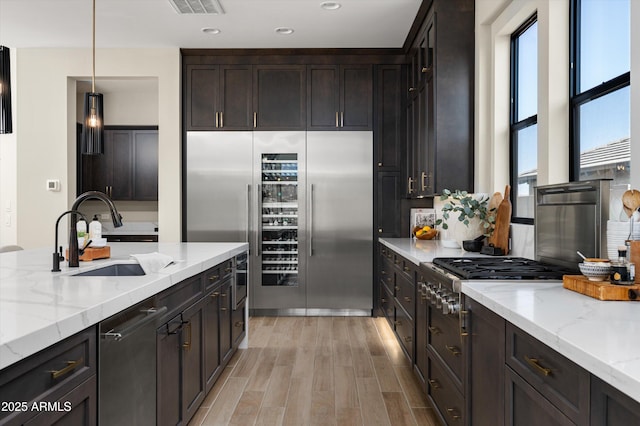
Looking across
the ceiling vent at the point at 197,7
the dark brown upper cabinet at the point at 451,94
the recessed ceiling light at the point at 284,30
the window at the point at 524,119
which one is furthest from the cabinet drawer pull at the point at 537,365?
the recessed ceiling light at the point at 284,30

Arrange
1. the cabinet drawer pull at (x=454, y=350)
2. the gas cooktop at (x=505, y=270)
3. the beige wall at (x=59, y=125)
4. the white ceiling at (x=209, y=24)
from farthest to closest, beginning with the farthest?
1. the beige wall at (x=59, y=125)
2. the white ceiling at (x=209, y=24)
3. the cabinet drawer pull at (x=454, y=350)
4. the gas cooktop at (x=505, y=270)

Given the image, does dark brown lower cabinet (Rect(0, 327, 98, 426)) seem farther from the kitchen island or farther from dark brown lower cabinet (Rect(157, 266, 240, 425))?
the kitchen island

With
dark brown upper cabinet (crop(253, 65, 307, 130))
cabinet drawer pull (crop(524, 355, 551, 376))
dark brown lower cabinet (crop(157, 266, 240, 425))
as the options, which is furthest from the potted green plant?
dark brown upper cabinet (crop(253, 65, 307, 130))

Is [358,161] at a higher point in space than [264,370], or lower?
higher

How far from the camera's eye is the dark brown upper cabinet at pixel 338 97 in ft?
Answer: 17.5

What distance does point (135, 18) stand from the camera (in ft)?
14.6

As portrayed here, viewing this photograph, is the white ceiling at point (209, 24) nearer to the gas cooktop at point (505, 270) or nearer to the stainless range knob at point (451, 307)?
the gas cooktop at point (505, 270)

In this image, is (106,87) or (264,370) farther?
(106,87)

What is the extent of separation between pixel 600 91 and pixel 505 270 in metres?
1.03

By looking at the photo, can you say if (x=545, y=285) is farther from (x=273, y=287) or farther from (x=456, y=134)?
(x=273, y=287)

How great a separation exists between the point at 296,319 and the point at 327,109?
2.36 meters

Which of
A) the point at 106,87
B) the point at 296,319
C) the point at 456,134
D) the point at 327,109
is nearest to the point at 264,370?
the point at 296,319

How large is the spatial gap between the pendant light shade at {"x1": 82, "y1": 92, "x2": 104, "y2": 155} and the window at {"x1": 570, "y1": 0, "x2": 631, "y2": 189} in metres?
3.03

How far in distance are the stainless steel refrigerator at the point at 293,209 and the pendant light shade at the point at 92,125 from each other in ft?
6.52
